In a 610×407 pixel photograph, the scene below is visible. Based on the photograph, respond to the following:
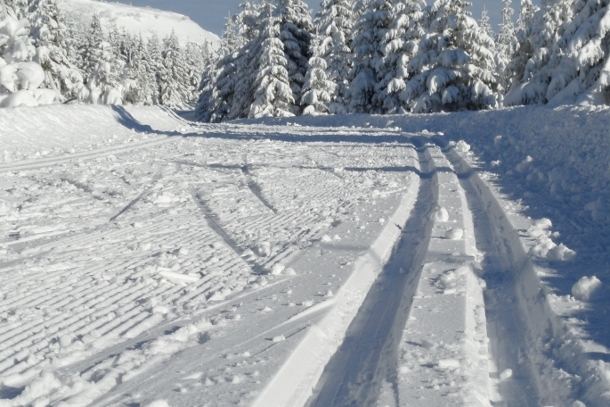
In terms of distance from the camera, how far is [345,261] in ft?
15.5

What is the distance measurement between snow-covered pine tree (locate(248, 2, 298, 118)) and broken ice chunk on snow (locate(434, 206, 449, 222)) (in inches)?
1074

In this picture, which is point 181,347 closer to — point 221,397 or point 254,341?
point 254,341

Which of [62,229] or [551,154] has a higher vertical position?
[551,154]

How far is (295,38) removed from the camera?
118 ft

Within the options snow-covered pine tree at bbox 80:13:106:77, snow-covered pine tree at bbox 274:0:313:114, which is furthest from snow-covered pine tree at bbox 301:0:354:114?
snow-covered pine tree at bbox 80:13:106:77

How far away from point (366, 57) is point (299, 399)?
29.1 m

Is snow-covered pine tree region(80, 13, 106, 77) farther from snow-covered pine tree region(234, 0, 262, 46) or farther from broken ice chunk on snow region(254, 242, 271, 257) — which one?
broken ice chunk on snow region(254, 242, 271, 257)

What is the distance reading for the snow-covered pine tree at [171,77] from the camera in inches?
2928

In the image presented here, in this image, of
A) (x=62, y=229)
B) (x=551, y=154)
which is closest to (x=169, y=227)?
(x=62, y=229)

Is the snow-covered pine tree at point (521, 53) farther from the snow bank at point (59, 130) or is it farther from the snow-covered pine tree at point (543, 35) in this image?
the snow bank at point (59, 130)

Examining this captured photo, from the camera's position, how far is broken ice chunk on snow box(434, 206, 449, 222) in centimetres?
600

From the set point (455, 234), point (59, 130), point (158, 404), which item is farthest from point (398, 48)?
point (158, 404)

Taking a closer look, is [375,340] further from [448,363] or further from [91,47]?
[91,47]

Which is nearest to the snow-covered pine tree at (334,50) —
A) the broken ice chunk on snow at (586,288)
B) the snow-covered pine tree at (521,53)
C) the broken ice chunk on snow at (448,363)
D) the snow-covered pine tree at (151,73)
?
the snow-covered pine tree at (521,53)
